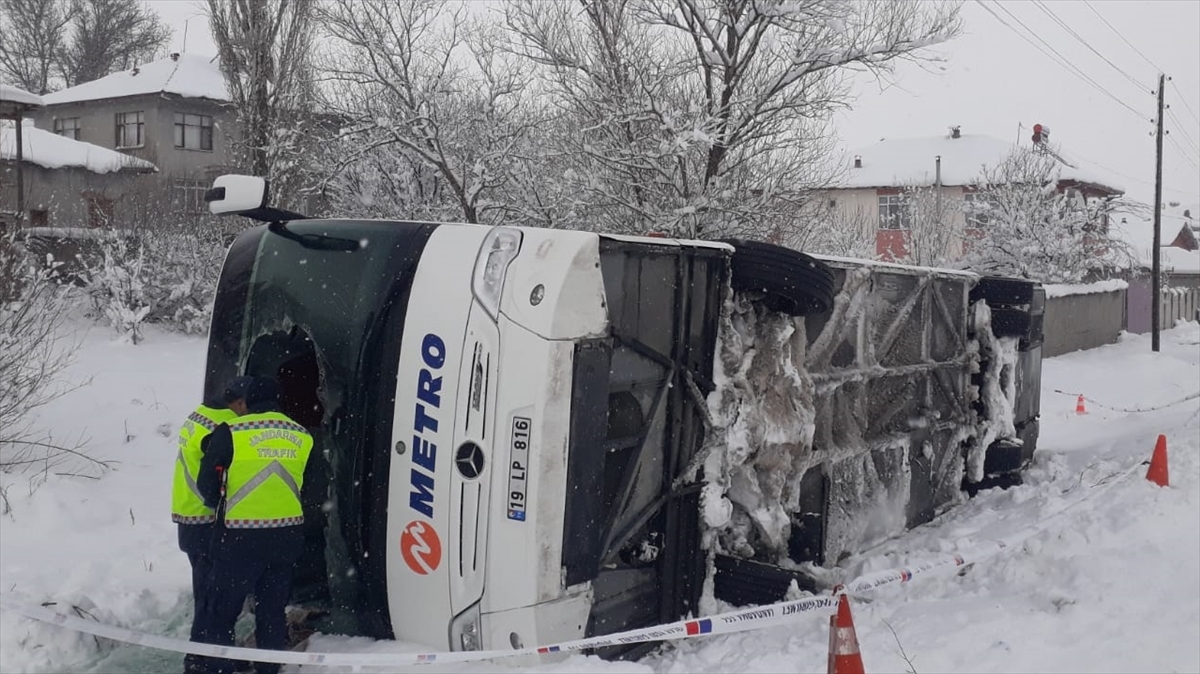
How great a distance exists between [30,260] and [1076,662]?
30.8 feet

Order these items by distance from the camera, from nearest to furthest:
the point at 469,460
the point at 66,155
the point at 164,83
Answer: the point at 469,460 < the point at 66,155 < the point at 164,83

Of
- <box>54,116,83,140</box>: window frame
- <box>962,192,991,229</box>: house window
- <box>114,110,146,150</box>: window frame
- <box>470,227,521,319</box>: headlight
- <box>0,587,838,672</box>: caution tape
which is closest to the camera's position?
<box>0,587,838,672</box>: caution tape

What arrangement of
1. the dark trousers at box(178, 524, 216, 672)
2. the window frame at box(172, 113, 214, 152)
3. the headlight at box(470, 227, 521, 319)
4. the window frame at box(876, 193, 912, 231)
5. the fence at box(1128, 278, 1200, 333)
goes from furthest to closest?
the fence at box(1128, 278, 1200, 333), the window frame at box(876, 193, 912, 231), the window frame at box(172, 113, 214, 152), the dark trousers at box(178, 524, 216, 672), the headlight at box(470, 227, 521, 319)

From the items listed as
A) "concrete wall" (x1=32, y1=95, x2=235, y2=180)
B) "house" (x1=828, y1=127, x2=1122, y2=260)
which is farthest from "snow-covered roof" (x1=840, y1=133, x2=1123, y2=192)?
"concrete wall" (x1=32, y1=95, x2=235, y2=180)

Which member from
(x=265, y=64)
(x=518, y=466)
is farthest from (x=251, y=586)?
(x=265, y=64)

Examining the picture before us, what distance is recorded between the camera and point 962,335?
26.1 feet

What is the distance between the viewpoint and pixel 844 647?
3.69m

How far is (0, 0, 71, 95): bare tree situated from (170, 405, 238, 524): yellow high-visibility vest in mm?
49568

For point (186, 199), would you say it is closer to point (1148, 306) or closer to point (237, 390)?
point (237, 390)

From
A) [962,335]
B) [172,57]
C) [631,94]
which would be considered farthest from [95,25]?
[962,335]

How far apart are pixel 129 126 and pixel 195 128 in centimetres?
284

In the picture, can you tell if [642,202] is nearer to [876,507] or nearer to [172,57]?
[876,507]

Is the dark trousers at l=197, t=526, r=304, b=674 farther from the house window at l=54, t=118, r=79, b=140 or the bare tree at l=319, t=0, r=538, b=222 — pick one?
the house window at l=54, t=118, r=79, b=140

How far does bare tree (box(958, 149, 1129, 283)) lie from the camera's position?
30.0 meters
